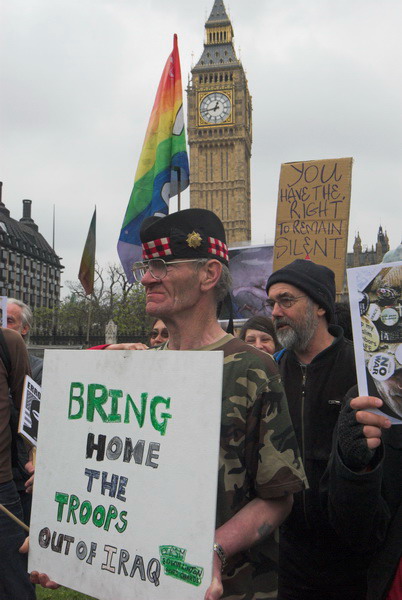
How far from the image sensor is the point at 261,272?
8219 millimetres

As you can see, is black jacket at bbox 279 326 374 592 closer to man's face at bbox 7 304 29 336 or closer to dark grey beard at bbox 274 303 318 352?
dark grey beard at bbox 274 303 318 352

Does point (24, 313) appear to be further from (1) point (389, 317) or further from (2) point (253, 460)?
(1) point (389, 317)

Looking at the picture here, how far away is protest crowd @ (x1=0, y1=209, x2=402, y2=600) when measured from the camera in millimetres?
1586

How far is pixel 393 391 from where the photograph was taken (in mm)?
1494

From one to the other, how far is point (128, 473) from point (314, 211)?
11.5 feet

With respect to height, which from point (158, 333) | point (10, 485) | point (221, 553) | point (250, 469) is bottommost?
point (10, 485)

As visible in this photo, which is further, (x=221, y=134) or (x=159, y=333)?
(x=221, y=134)

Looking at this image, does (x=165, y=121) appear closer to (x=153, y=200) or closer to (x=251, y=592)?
(x=153, y=200)

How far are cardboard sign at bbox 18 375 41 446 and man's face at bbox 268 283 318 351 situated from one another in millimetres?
1138

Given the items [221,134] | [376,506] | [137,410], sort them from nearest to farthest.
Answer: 1. [137,410]
2. [376,506]
3. [221,134]

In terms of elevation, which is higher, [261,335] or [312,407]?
[261,335]

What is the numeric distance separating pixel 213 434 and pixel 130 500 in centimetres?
28

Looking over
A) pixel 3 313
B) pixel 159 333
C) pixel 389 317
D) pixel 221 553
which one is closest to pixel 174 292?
pixel 389 317

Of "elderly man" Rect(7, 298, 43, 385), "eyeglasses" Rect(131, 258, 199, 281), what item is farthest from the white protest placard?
"elderly man" Rect(7, 298, 43, 385)
